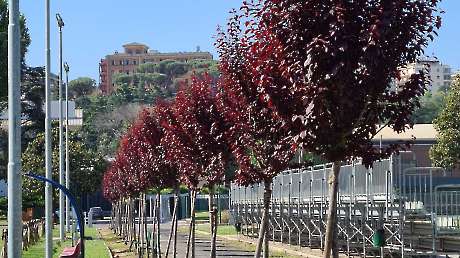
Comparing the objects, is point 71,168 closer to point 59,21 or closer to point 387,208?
point 59,21

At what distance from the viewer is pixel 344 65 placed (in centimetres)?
986

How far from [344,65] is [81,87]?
174 meters

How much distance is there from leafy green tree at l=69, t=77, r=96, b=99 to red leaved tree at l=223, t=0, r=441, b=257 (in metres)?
167

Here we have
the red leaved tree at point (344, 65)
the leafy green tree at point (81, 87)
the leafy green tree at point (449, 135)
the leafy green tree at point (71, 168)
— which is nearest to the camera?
the red leaved tree at point (344, 65)

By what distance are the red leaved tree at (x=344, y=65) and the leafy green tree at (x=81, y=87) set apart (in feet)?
548

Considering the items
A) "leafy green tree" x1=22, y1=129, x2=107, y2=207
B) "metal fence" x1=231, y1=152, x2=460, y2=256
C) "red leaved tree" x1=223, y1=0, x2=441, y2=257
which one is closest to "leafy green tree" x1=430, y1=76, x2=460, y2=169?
"metal fence" x1=231, y1=152, x2=460, y2=256

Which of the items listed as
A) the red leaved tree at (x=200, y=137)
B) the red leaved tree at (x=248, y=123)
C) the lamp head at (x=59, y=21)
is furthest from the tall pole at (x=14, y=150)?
the lamp head at (x=59, y=21)

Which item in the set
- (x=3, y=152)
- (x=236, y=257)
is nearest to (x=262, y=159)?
(x=236, y=257)

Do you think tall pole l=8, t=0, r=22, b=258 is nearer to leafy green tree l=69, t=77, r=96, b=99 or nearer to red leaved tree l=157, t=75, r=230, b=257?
red leaved tree l=157, t=75, r=230, b=257

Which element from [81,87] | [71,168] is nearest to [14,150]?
[71,168]

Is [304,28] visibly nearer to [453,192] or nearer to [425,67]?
[425,67]

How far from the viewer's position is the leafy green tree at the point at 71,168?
224 ft

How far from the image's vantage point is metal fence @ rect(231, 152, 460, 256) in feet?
72.9

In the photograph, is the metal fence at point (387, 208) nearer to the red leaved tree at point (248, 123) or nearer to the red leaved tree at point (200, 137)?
the red leaved tree at point (200, 137)
